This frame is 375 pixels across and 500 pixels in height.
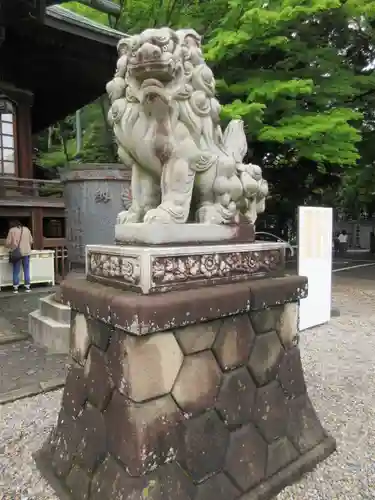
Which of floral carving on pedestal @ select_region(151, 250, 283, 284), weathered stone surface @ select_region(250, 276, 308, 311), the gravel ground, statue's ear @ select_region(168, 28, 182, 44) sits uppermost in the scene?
statue's ear @ select_region(168, 28, 182, 44)

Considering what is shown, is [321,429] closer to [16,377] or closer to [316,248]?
[16,377]

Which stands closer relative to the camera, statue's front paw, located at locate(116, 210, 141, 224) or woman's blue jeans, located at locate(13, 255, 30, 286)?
statue's front paw, located at locate(116, 210, 141, 224)

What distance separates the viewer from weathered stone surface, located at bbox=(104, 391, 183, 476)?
5.48ft

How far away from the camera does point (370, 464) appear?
2.34 m

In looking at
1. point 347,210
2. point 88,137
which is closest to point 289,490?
point 88,137

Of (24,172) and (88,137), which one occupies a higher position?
(88,137)

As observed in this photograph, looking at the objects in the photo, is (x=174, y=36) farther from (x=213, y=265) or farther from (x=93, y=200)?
(x=93, y=200)

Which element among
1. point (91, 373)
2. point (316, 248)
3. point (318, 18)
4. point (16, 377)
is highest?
point (318, 18)

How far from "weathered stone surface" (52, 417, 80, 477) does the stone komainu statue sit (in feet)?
3.88

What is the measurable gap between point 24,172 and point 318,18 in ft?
26.7

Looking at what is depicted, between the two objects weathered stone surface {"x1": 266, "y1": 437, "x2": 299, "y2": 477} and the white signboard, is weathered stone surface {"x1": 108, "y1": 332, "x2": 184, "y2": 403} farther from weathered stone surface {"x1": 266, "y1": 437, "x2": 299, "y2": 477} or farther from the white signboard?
the white signboard

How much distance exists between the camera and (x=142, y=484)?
1658mm

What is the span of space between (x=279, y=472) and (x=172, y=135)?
1.90 m

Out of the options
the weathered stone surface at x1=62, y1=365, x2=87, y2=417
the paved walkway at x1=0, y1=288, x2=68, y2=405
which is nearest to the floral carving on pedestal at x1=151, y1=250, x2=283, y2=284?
the weathered stone surface at x1=62, y1=365, x2=87, y2=417
